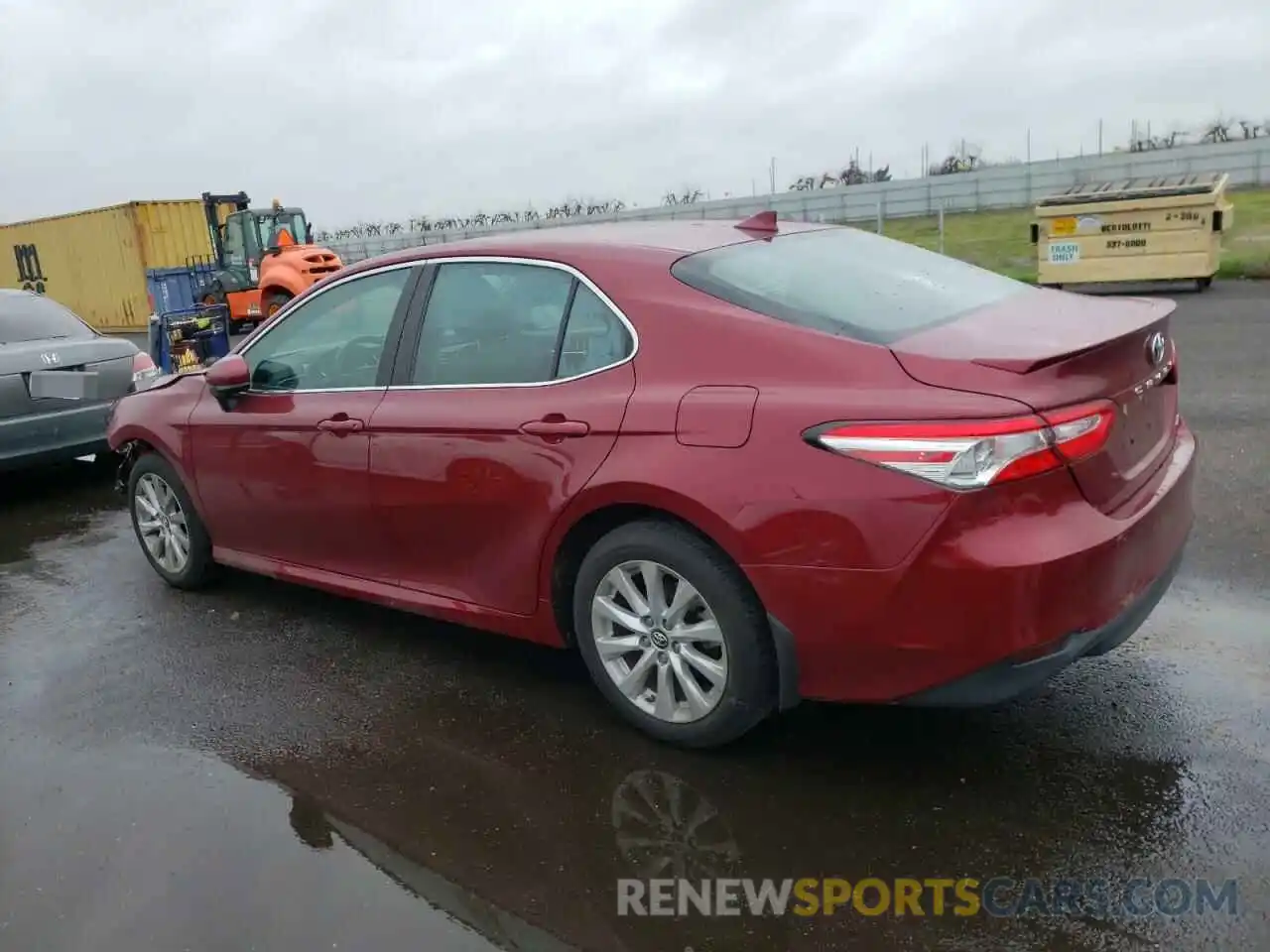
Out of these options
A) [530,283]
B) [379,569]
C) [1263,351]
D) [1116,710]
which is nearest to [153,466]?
[379,569]

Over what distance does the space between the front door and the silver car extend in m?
3.05

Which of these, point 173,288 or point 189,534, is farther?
point 173,288

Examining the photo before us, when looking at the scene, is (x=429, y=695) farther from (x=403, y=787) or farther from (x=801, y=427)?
(x=801, y=427)

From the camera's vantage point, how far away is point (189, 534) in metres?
5.16

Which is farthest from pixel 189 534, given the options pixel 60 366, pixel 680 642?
pixel 60 366

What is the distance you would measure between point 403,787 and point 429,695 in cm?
65

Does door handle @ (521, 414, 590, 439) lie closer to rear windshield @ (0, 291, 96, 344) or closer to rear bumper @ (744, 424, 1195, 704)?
rear bumper @ (744, 424, 1195, 704)

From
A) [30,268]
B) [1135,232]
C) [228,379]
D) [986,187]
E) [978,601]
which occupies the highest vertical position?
[30,268]

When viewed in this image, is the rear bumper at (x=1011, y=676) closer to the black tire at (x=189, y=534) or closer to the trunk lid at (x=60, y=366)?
the black tire at (x=189, y=534)

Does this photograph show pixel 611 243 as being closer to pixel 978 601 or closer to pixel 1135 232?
pixel 978 601

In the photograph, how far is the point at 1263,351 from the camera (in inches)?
364

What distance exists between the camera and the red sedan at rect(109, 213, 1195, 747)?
2.79 meters

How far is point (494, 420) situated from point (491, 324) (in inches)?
16.3

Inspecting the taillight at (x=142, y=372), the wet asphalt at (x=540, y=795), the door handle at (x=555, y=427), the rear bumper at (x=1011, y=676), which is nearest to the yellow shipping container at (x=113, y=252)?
the taillight at (x=142, y=372)
